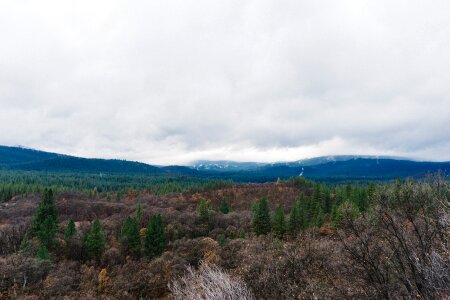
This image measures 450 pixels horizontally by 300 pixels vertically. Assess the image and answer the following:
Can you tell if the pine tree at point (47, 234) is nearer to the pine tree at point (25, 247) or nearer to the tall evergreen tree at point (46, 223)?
the tall evergreen tree at point (46, 223)

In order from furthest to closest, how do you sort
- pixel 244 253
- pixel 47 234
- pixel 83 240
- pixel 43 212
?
pixel 43 212 < pixel 83 240 < pixel 47 234 < pixel 244 253

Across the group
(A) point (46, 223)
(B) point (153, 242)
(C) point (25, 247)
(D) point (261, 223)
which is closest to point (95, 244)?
(B) point (153, 242)

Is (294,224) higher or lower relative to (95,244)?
higher

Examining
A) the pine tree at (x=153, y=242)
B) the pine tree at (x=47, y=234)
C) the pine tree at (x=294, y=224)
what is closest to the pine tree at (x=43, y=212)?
the pine tree at (x=47, y=234)

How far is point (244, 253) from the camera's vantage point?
143ft

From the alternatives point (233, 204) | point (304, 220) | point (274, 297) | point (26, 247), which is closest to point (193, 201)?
point (233, 204)

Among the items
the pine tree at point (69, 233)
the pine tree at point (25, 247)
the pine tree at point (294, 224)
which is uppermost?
the pine tree at point (294, 224)

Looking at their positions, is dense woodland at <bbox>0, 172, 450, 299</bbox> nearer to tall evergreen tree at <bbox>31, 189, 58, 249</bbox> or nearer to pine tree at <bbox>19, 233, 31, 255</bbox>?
tall evergreen tree at <bbox>31, 189, 58, 249</bbox>

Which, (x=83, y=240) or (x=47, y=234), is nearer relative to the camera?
(x=47, y=234)

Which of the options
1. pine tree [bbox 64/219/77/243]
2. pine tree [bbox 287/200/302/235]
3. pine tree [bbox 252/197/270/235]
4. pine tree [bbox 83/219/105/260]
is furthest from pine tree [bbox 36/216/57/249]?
pine tree [bbox 287/200/302/235]

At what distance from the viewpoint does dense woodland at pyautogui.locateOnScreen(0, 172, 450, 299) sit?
2009cm

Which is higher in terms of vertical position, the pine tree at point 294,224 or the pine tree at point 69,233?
the pine tree at point 294,224

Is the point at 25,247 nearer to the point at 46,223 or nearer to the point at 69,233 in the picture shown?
the point at 46,223

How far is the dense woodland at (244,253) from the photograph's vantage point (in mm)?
20094
